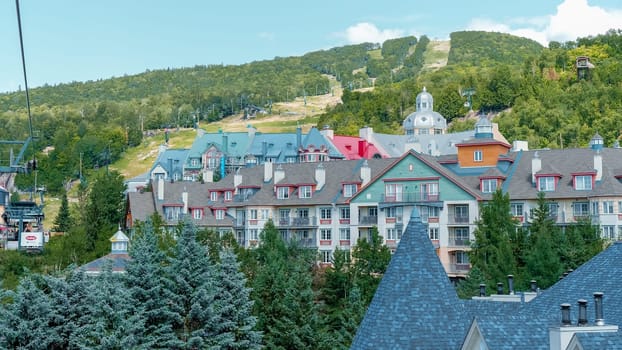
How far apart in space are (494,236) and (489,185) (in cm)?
837

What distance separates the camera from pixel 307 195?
2830 inches

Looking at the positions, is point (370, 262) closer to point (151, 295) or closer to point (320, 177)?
point (320, 177)

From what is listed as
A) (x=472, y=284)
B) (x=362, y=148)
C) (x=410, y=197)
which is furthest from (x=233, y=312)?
(x=362, y=148)

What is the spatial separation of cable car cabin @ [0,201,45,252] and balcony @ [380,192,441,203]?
25986 mm

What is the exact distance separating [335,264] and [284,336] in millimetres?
12358

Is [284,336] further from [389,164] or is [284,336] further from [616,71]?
[616,71]

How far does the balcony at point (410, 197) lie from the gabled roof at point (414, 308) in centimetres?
4754

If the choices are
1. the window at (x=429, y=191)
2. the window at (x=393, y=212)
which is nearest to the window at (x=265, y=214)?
the window at (x=393, y=212)

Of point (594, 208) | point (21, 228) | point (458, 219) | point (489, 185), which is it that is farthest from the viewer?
point (21, 228)

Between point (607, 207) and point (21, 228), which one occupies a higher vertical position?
point (607, 207)

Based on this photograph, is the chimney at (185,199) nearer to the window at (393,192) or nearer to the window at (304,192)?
the window at (304,192)

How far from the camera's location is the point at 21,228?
75.4m

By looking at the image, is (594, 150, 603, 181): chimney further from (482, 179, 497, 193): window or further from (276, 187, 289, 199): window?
(276, 187, 289, 199): window

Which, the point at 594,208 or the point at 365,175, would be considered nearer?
the point at 594,208
